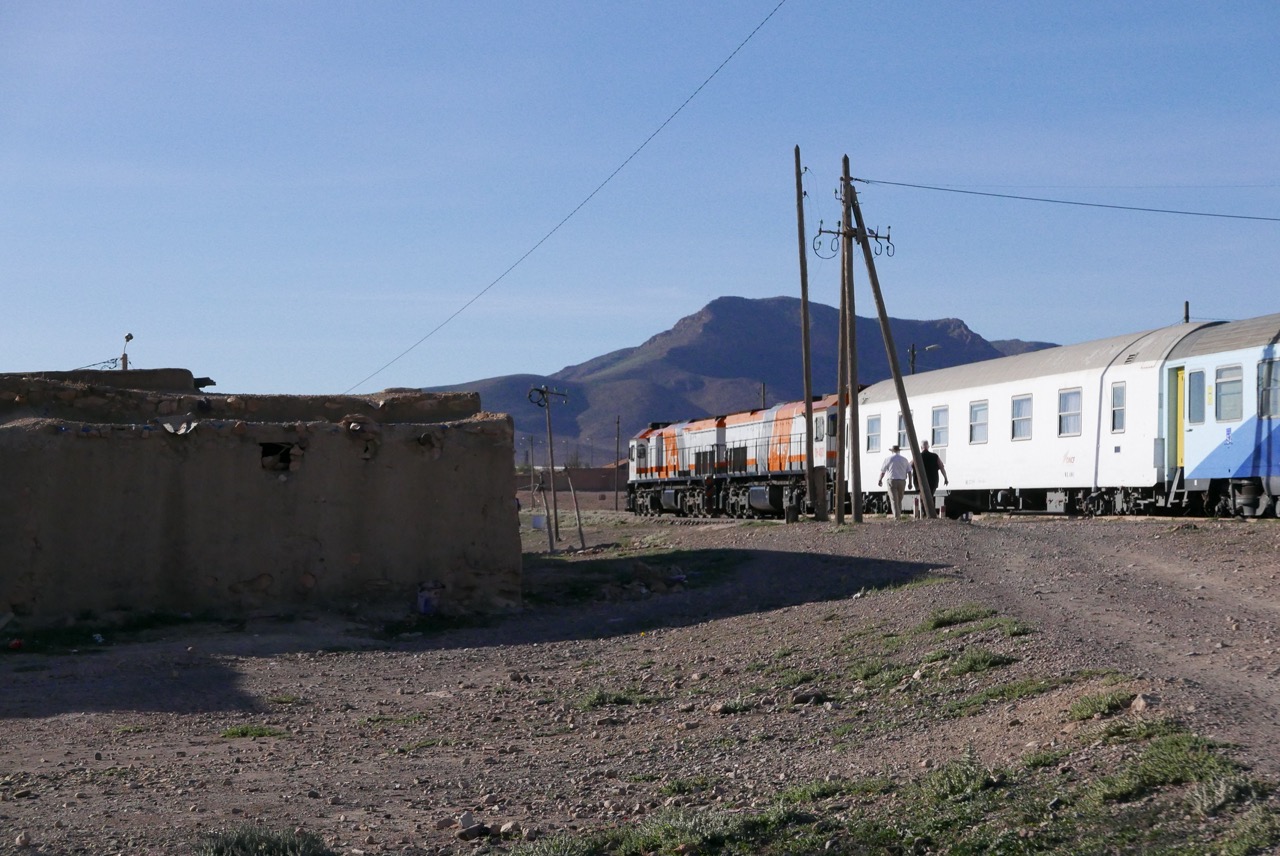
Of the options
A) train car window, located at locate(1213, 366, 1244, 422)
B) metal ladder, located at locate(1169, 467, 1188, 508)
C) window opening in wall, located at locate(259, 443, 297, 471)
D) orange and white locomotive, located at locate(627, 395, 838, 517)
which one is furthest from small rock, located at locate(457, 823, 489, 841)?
orange and white locomotive, located at locate(627, 395, 838, 517)

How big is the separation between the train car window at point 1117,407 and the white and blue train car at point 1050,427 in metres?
0.02

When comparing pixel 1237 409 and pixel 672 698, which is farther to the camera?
pixel 1237 409

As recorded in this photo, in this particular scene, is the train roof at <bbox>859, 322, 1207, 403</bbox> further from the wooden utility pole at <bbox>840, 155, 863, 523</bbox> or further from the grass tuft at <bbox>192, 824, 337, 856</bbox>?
the grass tuft at <bbox>192, 824, 337, 856</bbox>

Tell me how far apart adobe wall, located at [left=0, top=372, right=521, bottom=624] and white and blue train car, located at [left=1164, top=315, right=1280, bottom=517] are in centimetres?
1135

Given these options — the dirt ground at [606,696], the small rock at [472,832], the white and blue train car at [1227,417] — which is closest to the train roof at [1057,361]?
the white and blue train car at [1227,417]

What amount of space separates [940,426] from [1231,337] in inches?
345

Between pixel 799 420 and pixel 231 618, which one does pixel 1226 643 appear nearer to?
pixel 231 618

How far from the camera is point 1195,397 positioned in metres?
20.8

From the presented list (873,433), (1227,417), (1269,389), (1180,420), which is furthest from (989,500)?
(1269,389)

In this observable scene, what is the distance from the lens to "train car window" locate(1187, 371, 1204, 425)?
Answer: 2066cm

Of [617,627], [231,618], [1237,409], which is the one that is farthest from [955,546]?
[231,618]

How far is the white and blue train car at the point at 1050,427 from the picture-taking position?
2216cm

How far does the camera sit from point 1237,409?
1975 centimetres

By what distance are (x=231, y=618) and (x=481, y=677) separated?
4.09 metres
